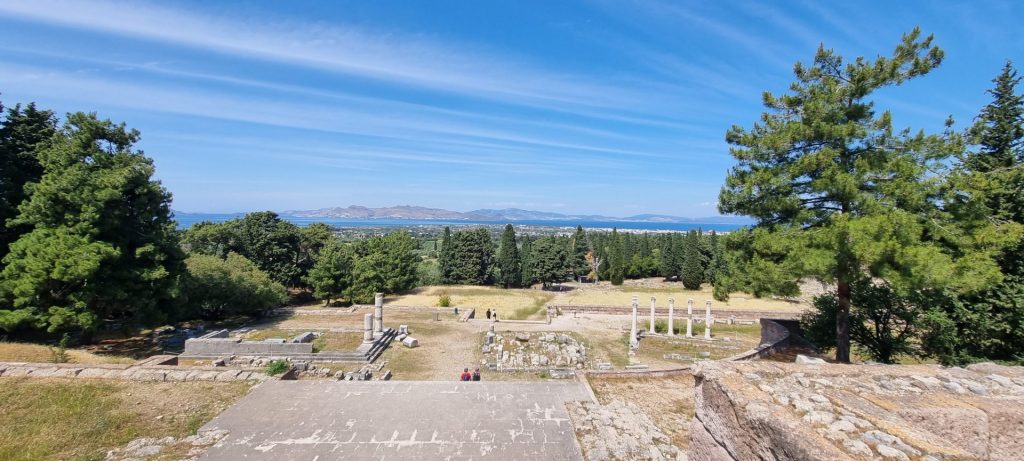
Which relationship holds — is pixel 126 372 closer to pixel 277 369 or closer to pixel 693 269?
pixel 277 369

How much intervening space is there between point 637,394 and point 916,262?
667 cm

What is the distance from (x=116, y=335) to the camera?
64.8ft

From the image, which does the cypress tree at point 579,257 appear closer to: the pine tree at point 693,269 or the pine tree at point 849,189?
the pine tree at point 693,269

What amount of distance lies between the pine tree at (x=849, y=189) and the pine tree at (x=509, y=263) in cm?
3946

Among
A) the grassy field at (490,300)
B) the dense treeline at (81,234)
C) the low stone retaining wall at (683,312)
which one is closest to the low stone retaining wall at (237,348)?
the dense treeline at (81,234)

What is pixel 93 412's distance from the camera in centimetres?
923

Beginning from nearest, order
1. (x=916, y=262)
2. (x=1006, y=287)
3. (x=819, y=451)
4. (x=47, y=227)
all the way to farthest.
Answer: (x=819, y=451) < (x=916, y=262) < (x=1006, y=287) < (x=47, y=227)

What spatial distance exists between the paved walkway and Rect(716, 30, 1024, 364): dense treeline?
6.71 meters

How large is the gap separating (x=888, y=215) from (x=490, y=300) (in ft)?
92.7

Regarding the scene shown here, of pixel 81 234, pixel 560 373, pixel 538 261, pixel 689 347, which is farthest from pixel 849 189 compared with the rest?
pixel 538 261

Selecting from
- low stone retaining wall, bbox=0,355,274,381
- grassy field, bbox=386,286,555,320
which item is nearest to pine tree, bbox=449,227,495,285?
grassy field, bbox=386,286,555,320

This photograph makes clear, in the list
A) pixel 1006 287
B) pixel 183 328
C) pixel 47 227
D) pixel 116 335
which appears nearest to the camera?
pixel 1006 287

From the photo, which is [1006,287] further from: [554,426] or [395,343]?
[395,343]

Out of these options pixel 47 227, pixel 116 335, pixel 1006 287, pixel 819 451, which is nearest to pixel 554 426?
pixel 819 451
